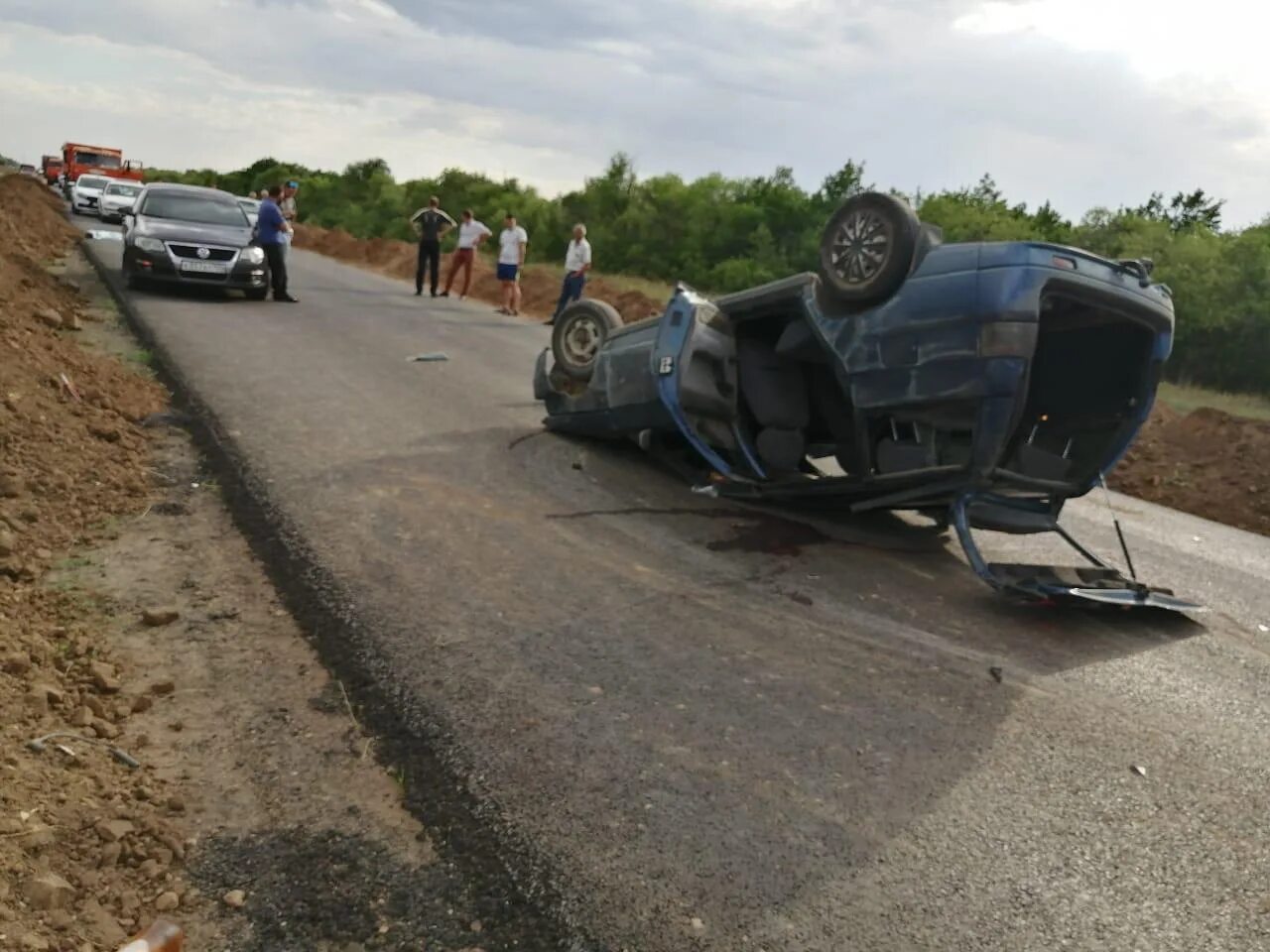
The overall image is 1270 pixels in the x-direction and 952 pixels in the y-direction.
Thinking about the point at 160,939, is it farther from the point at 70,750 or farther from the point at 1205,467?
the point at 1205,467

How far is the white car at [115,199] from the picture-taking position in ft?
110

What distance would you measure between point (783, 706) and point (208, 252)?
1234 cm

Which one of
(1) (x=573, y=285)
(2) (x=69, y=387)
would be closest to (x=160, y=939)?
(2) (x=69, y=387)

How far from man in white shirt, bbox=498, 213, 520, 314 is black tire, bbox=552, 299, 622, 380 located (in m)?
9.71

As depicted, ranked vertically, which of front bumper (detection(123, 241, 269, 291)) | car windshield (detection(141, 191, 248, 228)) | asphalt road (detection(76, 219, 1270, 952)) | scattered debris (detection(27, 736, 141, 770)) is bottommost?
scattered debris (detection(27, 736, 141, 770))

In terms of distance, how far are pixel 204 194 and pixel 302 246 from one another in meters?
26.8

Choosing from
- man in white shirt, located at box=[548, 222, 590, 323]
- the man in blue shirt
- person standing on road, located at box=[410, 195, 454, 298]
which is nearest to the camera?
the man in blue shirt

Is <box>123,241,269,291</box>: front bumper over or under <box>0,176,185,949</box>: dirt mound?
over

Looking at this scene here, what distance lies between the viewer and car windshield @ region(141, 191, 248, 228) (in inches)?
580

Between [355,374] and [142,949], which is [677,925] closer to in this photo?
[142,949]

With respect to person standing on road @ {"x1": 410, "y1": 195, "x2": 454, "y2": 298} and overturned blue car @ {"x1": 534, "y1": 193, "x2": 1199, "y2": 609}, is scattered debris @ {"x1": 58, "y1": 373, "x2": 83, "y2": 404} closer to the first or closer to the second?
overturned blue car @ {"x1": 534, "y1": 193, "x2": 1199, "y2": 609}

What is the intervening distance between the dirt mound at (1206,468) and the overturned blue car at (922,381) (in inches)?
197

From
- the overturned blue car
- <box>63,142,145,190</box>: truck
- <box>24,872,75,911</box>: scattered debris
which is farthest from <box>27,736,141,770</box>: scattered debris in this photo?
<box>63,142,145,190</box>: truck

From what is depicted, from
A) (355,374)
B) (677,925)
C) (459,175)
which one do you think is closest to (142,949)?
(677,925)
